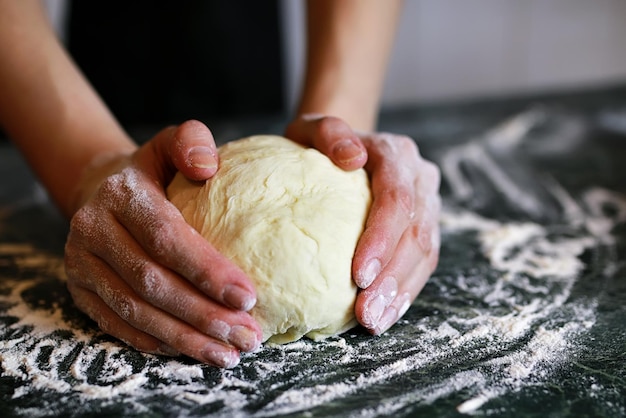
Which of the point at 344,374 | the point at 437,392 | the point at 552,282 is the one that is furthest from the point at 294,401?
the point at 552,282

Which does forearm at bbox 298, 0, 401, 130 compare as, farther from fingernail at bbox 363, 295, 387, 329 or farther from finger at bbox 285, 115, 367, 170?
fingernail at bbox 363, 295, 387, 329

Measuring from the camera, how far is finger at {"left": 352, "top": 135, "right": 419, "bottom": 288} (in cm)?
109

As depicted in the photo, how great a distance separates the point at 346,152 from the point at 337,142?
0.03 m

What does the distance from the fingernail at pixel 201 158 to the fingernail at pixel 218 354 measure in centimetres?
32

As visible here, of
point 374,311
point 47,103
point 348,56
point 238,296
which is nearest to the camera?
point 238,296

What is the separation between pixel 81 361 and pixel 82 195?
1.40 feet

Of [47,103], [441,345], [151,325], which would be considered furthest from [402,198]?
[47,103]

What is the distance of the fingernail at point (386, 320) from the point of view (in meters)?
1.11

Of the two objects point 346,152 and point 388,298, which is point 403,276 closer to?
point 388,298

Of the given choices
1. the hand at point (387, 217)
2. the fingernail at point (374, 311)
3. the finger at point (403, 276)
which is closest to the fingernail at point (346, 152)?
the hand at point (387, 217)

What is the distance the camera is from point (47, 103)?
59.1 inches

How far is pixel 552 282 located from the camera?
1.36m

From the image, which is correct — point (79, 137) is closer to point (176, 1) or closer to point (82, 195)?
point (82, 195)

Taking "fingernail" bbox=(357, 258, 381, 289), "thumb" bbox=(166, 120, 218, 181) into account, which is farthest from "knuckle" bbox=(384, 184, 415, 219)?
"thumb" bbox=(166, 120, 218, 181)
